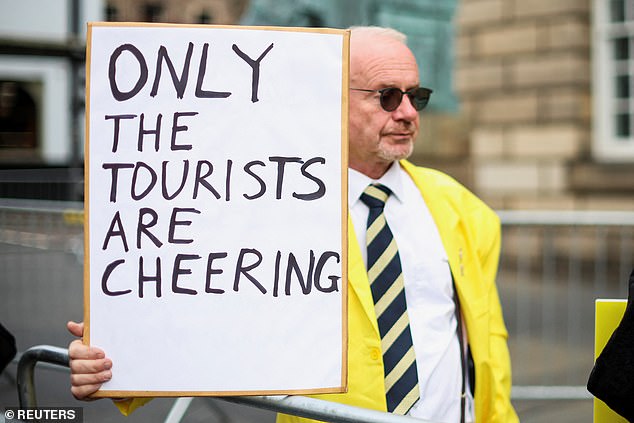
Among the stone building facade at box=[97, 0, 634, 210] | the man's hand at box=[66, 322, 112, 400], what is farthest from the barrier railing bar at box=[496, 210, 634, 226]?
the stone building facade at box=[97, 0, 634, 210]

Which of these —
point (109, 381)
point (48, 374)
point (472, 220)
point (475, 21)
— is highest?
point (475, 21)

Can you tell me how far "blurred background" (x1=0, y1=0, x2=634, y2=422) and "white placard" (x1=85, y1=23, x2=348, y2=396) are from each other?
0.97 m

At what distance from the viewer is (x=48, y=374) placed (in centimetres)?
346

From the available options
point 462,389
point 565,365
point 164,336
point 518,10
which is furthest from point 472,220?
point 518,10

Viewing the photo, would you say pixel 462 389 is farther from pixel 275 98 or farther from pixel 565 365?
pixel 565 365

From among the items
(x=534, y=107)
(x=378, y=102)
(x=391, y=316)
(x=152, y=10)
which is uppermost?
(x=152, y=10)

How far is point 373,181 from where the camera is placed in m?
2.56

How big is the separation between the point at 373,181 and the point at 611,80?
9.22m

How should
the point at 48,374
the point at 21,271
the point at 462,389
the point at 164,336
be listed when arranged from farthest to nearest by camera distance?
the point at 21,271, the point at 48,374, the point at 462,389, the point at 164,336

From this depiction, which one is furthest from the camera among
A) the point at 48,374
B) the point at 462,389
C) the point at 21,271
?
the point at 21,271

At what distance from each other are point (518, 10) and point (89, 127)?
1052cm

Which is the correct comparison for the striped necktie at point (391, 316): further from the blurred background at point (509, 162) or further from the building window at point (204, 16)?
the building window at point (204, 16)

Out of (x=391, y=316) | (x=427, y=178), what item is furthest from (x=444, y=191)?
(x=391, y=316)

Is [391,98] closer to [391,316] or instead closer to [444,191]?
[444,191]
